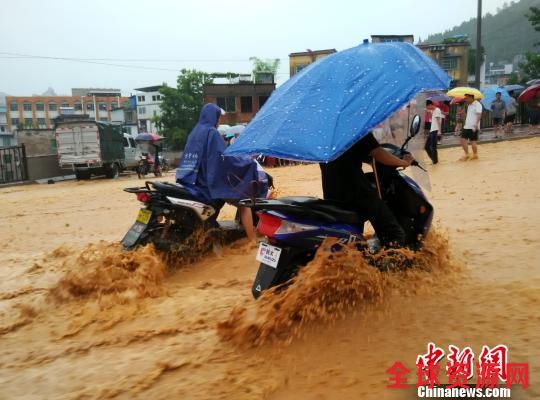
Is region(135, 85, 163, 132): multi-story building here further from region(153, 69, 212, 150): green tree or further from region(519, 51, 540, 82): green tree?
region(519, 51, 540, 82): green tree

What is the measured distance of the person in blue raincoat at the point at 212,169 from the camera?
17.3 ft

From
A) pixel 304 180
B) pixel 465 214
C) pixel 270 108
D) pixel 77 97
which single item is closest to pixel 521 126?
pixel 304 180

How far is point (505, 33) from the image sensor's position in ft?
380

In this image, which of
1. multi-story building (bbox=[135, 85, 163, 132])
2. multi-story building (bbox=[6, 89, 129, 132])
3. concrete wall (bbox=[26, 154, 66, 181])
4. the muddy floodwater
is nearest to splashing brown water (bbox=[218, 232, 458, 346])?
the muddy floodwater

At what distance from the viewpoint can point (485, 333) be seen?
3076 millimetres

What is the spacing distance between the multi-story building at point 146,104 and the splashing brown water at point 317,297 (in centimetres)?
6980

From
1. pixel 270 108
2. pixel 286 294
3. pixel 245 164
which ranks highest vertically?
pixel 270 108

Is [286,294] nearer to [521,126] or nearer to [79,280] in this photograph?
[79,280]

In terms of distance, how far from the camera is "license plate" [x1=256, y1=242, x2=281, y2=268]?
11.1 feet

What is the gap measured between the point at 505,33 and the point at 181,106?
95.0 m

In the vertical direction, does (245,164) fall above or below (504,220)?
above

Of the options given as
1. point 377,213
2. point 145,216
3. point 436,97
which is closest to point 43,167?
point 436,97

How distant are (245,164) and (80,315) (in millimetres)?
2239

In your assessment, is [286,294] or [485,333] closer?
[485,333]
